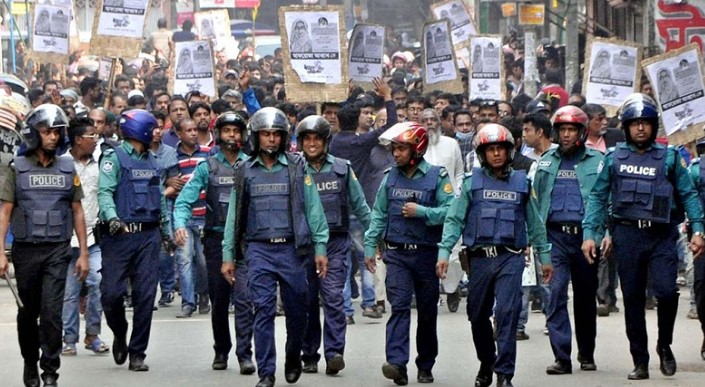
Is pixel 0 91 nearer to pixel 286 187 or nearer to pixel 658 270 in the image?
pixel 286 187

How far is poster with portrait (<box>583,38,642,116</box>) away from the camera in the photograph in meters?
17.2

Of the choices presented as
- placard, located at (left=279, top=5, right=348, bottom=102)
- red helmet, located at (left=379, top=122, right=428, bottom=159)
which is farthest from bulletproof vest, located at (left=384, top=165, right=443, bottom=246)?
placard, located at (left=279, top=5, right=348, bottom=102)

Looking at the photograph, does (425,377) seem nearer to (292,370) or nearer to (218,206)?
(292,370)

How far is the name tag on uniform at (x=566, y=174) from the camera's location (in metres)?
11.4

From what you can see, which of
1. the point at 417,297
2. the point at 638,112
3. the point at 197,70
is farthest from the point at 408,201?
the point at 197,70

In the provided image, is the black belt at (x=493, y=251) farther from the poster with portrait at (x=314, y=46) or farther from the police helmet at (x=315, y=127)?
the poster with portrait at (x=314, y=46)

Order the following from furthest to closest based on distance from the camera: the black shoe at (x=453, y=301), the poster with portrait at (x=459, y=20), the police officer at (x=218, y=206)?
the poster with portrait at (x=459, y=20)
the black shoe at (x=453, y=301)
the police officer at (x=218, y=206)

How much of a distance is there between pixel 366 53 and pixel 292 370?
384 inches

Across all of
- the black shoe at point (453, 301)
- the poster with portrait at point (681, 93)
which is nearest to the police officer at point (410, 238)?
the black shoe at point (453, 301)

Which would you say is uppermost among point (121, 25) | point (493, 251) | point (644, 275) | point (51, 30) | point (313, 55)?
point (51, 30)

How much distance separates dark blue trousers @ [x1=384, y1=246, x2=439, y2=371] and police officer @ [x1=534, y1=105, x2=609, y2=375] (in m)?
0.86

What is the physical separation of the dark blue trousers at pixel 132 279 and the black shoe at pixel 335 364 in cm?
127

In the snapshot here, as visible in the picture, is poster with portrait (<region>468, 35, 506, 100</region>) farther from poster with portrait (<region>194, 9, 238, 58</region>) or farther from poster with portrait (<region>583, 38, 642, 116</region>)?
poster with portrait (<region>194, 9, 238, 58</region>)

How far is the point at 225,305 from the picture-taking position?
11.7m
